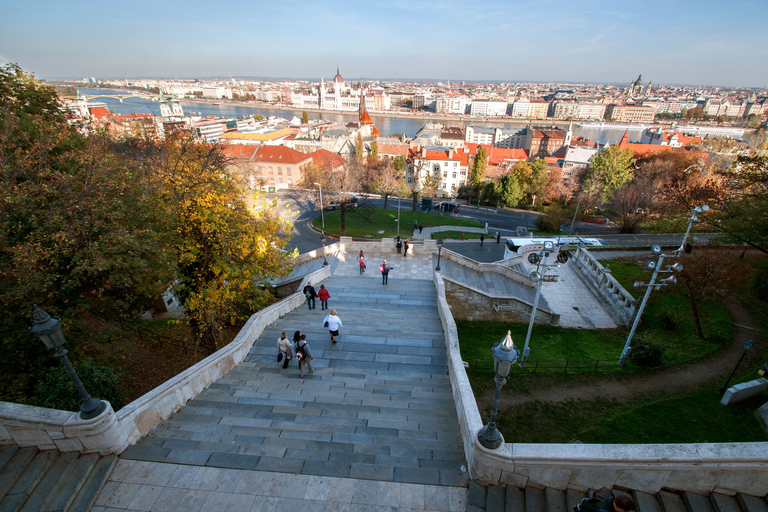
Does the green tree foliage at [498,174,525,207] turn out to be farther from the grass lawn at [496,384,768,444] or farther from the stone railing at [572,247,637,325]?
the grass lawn at [496,384,768,444]

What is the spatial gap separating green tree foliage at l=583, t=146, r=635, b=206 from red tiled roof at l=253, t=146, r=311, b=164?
44.2 meters

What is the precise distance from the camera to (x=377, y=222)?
35969mm

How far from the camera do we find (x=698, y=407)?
9.16 metres

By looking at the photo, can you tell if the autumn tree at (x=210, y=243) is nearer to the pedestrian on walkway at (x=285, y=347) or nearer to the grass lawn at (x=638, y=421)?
the pedestrian on walkway at (x=285, y=347)

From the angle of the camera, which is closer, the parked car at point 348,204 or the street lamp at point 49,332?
the street lamp at point 49,332

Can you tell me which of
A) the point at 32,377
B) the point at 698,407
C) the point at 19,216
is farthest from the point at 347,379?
the point at 698,407

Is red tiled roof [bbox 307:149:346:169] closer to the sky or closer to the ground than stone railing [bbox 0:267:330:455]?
closer to the ground

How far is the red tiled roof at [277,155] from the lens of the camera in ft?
192

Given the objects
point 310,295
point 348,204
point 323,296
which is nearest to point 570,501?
point 323,296

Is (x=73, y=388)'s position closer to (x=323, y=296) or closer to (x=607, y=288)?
(x=323, y=296)

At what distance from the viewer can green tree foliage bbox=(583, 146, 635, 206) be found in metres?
43.9

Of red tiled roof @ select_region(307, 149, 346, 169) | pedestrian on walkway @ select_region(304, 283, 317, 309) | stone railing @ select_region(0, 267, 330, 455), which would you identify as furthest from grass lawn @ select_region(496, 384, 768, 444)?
red tiled roof @ select_region(307, 149, 346, 169)

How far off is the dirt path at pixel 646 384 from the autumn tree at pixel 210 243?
8.33m

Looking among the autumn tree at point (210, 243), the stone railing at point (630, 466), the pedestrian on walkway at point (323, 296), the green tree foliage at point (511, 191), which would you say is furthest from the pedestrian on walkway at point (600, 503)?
the green tree foliage at point (511, 191)
